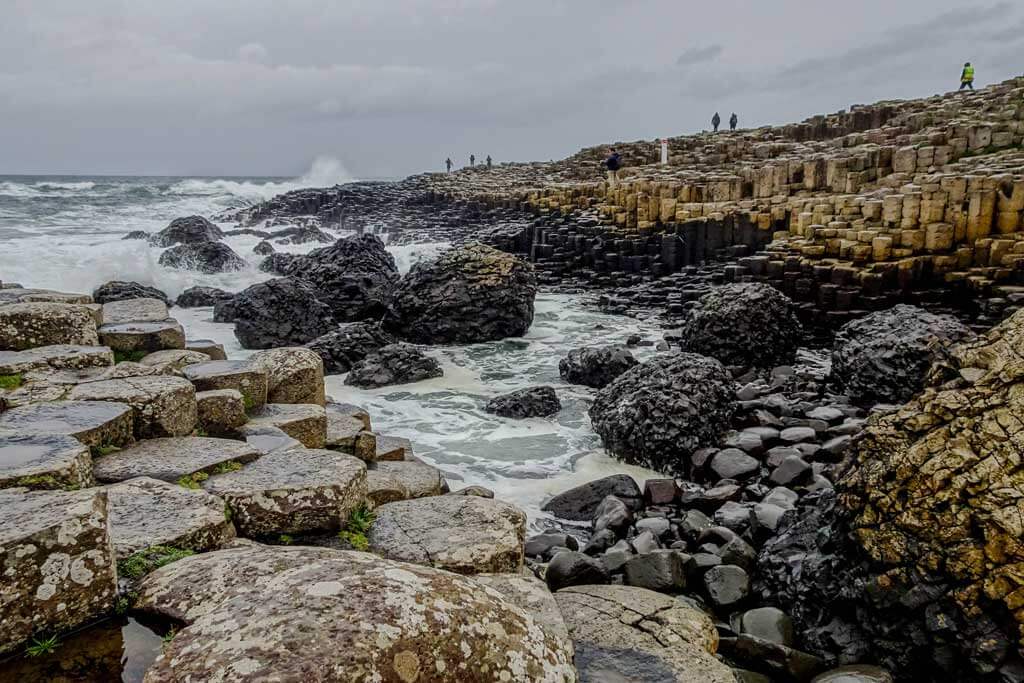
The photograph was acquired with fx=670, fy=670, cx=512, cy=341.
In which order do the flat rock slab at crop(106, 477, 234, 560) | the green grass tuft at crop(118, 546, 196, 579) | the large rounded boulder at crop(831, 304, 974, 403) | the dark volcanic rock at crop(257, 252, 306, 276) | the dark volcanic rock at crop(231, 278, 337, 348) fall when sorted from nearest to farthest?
the green grass tuft at crop(118, 546, 196, 579), the flat rock slab at crop(106, 477, 234, 560), the large rounded boulder at crop(831, 304, 974, 403), the dark volcanic rock at crop(231, 278, 337, 348), the dark volcanic rock at crop(257, 252, 306, 276)

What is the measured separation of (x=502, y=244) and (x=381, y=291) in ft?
31.5

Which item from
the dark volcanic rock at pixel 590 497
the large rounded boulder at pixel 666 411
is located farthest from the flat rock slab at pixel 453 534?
the large rounded boulder at pixel 666 411

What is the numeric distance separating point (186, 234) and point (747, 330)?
20405mm

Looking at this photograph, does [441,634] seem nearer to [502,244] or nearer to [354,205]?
[502,244]

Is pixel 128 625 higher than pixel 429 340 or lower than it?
higher

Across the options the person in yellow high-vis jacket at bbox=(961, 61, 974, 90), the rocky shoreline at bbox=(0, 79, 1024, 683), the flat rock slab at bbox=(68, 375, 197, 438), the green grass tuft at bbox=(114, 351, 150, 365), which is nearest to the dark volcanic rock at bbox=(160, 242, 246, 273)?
the rocky shoreline at bbox=(0, 79, 1024, 683)

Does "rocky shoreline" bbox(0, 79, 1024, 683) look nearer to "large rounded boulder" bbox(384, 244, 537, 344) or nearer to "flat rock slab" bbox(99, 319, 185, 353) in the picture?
"flat rock slab" bbox(99, 319, 185, 353)

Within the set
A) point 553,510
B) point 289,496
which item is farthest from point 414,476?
point 289,496

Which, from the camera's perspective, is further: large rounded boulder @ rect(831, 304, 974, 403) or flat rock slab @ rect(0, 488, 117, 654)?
large rounded boulder @ rect(831, 304, 974, 403)

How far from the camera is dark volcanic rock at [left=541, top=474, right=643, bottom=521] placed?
5.86 metres

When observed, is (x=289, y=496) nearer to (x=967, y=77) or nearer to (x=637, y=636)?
(x=637, y=636)

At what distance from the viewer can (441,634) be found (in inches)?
80.4

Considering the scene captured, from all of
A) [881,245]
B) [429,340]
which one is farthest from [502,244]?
[881,245]

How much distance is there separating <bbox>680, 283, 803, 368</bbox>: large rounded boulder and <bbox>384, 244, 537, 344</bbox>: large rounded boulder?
3.70 m
